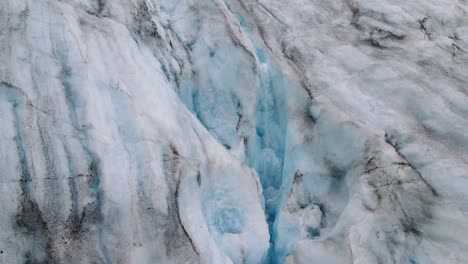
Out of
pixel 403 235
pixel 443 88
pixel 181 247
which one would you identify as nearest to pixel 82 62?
pixel 181 247

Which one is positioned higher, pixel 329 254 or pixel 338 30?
pixel 338 30

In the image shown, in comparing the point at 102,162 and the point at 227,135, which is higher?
the point at 102,162

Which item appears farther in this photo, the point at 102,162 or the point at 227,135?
the point at 227,135

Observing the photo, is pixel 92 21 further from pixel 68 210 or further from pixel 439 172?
pixel 439 172

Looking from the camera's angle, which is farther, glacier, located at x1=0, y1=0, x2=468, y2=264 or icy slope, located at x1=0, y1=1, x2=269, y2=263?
glacier, located at x1=0, y1=0, x2=468, y2=264

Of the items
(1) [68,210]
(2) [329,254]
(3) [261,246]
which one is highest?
(1) [68,210]

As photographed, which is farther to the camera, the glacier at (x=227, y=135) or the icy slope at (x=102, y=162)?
the glacier at (x=227, y=135)

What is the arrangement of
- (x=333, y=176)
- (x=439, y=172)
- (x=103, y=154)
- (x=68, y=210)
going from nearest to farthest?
(x=68, y=210)
(x=103, y=154)
(x=439, y=172)
(x=333, y=176)

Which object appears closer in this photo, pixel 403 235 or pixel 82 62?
pixel 403 235
